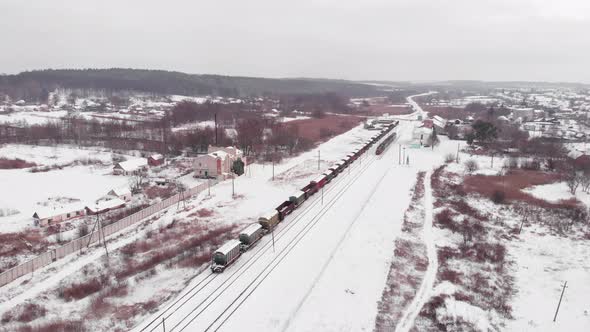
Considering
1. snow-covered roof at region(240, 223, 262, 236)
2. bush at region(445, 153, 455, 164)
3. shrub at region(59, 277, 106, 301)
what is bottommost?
shrub at region(59, 277, 106, 301)

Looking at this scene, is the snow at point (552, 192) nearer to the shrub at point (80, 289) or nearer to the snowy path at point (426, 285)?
the snowy path at point (426, 285)

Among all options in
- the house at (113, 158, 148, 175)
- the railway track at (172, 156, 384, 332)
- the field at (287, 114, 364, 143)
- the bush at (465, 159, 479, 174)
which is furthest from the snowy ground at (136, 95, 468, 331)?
the field at (287, 114, 364, 143)

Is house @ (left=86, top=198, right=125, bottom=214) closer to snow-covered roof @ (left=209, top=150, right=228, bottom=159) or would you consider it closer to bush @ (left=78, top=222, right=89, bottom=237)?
bush @ (left=78, top=222, right=89, bottom=237)

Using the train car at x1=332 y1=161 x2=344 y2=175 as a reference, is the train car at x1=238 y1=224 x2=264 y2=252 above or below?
below

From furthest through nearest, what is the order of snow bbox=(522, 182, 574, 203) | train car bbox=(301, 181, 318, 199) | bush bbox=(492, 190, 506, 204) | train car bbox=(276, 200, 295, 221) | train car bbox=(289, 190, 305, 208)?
snow bbox=(522, 182, 574, 203), bush bbox=(492, 190, 506, 204), train car bbox=(301, 181, 318, 199), train car bbox=(289, 190, 305, 208), train car bbox=(276, 200, 295, 221)

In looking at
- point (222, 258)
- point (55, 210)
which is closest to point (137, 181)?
point (55, 210)

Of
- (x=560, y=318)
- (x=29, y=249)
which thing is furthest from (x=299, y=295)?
(x=29, y=249)

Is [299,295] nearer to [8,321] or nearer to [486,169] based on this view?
[8,321]
